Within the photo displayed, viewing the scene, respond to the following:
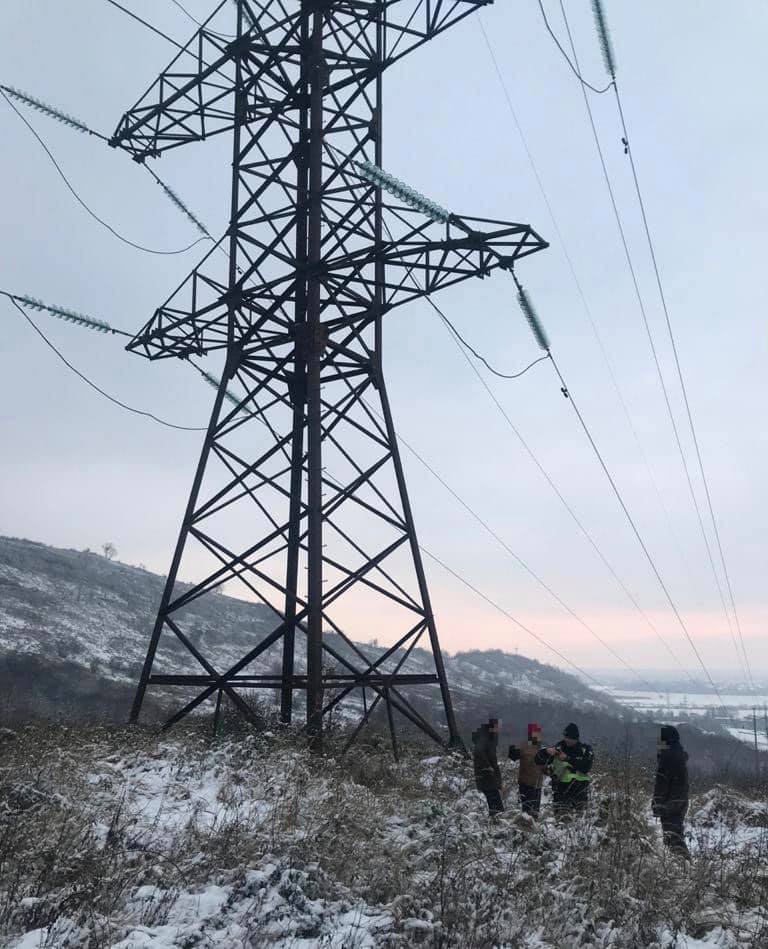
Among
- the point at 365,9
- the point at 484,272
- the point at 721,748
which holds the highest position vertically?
the point at 365,9

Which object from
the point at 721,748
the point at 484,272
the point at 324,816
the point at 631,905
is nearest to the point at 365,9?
the point at 484,272

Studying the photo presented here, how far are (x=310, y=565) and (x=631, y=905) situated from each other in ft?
21.5

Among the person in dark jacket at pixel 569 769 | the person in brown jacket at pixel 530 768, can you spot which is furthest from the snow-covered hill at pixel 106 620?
the person in dark jacket at pixel 569 769

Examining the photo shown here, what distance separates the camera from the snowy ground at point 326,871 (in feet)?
17.3

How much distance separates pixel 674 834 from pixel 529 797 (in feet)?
5.37

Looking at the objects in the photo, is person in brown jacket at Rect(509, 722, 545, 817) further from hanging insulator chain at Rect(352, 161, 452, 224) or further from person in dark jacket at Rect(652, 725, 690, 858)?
hanging insulator chain at Rect(352, 161, 452, 224)

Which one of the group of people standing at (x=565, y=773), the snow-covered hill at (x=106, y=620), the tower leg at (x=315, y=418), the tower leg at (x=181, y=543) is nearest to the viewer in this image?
the group of people standing at (x=565, y=773)

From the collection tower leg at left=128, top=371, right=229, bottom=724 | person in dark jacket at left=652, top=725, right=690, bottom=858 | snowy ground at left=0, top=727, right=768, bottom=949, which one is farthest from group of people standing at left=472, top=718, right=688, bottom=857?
tower leg at left=128, top=371, right=229, bottom=724

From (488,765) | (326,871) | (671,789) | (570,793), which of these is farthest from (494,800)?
(326,871)

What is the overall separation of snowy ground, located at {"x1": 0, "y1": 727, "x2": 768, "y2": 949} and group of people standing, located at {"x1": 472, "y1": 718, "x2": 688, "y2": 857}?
294 millimetres

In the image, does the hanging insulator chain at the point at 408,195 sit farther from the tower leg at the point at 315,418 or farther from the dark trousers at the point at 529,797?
the dark trousers at the point at 529,797

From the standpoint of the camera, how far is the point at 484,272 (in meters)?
11.6

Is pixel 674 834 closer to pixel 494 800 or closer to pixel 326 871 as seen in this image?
pixel 494 800

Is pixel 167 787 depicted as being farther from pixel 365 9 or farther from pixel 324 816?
pixel 365 9
